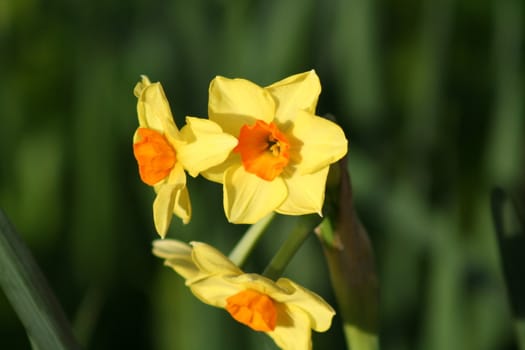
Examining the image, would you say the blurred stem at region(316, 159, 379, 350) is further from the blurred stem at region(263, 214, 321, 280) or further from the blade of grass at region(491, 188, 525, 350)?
the blade of grass at region(491, 188, 525, 350)

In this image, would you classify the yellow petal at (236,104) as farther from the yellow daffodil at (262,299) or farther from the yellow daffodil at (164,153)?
the yellow daffodil at (262,299)

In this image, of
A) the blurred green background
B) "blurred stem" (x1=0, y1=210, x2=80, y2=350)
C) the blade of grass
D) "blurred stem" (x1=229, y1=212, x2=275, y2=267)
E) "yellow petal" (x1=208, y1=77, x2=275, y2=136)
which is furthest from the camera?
the blurred green background

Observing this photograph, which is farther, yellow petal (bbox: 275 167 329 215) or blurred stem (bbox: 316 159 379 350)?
blurred stem (bbox: 316 159 379 350)

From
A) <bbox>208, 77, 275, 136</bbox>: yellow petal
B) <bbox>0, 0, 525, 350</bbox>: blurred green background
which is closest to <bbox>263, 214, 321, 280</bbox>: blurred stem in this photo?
<bbox>208, 77, 275, 136</bbox>: yellow petal

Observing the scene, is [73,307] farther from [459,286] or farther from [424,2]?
[424,2]

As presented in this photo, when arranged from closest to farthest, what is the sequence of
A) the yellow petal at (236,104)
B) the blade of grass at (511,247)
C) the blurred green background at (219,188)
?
the yellow petal at (236,104), the blade of grass at (511,247), the blurred green background at (219,188)

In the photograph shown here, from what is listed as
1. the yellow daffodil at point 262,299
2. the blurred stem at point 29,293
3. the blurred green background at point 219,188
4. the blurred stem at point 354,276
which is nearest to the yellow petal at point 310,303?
the yellow daffodil at point 262,299
